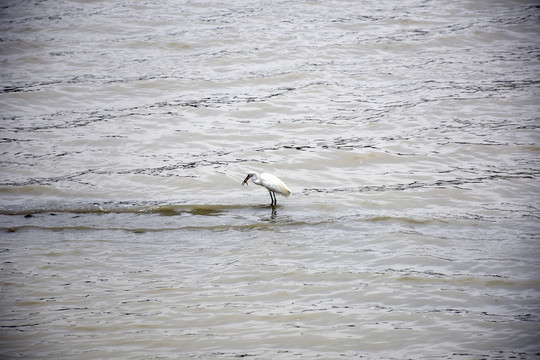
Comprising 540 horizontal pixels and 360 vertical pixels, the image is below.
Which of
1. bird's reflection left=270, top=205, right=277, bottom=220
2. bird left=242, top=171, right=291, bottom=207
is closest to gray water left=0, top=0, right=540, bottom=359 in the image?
bird's reflection left=270, top=205, right=277, bottom=220

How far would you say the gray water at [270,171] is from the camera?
6059 mm

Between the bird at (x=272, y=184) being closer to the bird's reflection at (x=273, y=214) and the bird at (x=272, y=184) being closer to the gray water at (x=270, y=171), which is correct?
the bird's reflection at (x=273, y=214)

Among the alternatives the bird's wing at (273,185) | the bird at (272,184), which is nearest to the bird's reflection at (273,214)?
the bird at (272,184)

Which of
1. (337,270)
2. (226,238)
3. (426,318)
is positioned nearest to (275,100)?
(226,238)

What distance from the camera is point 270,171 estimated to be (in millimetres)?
10469

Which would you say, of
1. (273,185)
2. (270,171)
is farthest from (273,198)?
(270,171)

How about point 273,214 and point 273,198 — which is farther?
point 273,198

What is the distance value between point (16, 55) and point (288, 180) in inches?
375

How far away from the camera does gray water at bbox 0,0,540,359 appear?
6.06 meters

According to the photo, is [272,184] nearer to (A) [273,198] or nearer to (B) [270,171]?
(A) [273,198]

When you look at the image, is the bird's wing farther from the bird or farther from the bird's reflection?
the bird's reflection

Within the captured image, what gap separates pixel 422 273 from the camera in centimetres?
693

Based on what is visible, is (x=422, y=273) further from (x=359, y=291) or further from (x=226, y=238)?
(x=226, y=238)

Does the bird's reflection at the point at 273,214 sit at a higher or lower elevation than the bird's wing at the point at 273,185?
lower
